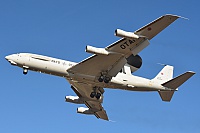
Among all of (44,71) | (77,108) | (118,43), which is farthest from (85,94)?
(118,43)

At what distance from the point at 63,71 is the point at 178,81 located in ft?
54.2

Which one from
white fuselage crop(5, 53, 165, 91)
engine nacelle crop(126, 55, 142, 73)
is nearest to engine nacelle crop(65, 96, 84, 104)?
white fuselage crop(5, 53, 165, 91)

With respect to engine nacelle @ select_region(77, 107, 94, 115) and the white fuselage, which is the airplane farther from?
engine nacelle @ select_region(77, 107, 94, 115)

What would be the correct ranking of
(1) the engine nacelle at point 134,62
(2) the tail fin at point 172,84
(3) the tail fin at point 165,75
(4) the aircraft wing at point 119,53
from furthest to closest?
(3) the tail fin at point 165,75, (1) the engine nacelle at point 134,62, (2) the tail fin at point 172,84, (4) the aircraft wing at point 119,53

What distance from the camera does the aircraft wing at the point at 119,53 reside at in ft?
186

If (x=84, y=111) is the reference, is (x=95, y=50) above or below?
above

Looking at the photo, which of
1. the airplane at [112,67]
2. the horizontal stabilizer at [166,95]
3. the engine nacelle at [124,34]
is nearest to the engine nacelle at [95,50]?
the airplane at [112,67]

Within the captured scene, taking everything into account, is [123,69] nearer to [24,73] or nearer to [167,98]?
[167,98]

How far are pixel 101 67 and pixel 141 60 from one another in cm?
597

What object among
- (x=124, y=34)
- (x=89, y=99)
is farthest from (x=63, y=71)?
(x=124, y=34)

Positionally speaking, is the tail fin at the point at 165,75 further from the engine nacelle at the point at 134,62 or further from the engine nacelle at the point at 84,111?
the engine nacelle at the point at 84,111

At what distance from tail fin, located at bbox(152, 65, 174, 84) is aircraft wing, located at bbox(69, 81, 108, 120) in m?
8.90

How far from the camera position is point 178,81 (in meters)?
67.3

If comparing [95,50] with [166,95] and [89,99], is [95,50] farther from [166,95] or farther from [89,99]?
[89,99]
